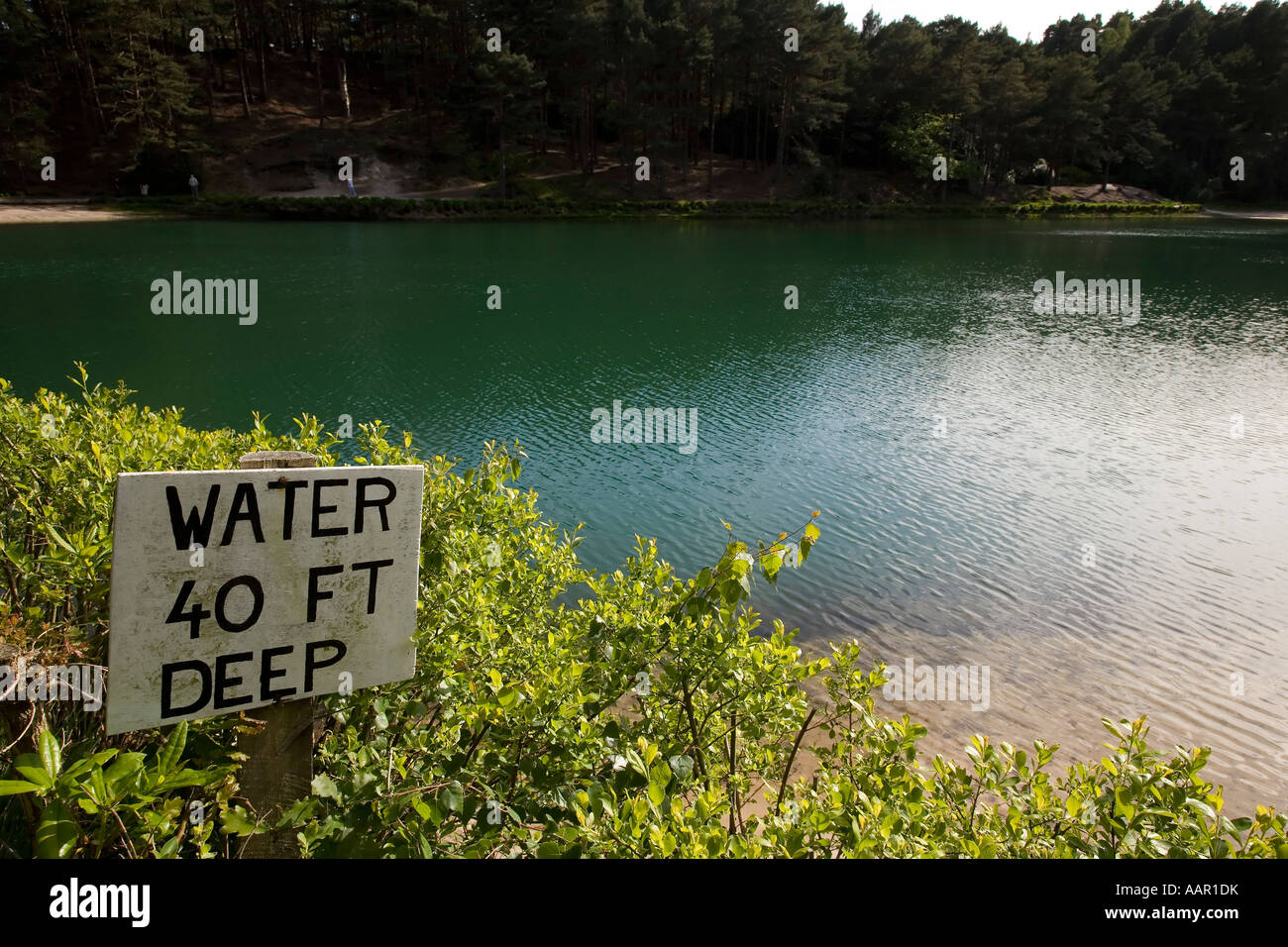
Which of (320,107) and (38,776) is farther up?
(320,107)

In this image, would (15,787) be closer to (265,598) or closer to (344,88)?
(265,598)

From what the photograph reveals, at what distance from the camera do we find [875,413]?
639 inches

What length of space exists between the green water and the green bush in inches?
162

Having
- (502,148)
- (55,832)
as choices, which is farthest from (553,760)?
(502,148)

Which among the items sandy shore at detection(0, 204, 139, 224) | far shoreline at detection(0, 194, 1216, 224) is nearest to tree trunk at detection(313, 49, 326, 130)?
far shoreline at detection(0, 194, 1216, 224)

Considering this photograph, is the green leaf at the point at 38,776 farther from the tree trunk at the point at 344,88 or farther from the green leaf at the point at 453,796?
the tree trunk at the point at 344,88

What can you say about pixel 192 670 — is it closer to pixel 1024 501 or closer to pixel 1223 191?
pixel 1024 501

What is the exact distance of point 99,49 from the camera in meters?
51.3

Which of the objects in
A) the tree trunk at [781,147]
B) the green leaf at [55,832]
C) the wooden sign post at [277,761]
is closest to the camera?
the green leaf at [55,832]

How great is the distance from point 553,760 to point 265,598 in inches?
44.6

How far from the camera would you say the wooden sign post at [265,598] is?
2.00 metres

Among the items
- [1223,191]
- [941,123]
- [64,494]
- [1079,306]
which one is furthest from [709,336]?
[1223,191]

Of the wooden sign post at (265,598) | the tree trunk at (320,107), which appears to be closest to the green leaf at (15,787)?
the wooden sign post at (265,598)

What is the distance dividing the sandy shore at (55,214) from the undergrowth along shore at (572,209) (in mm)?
1590
